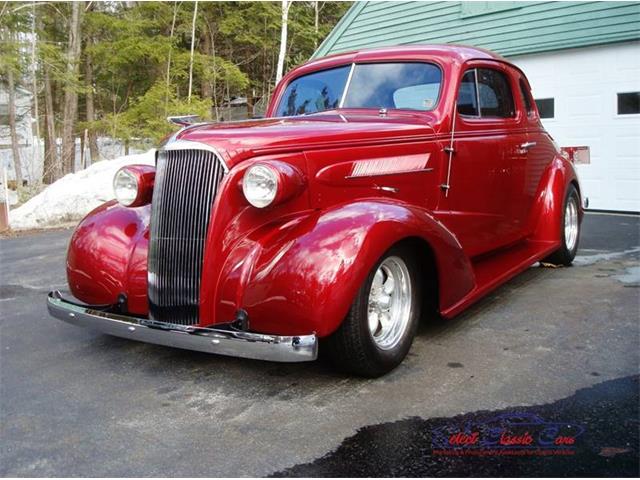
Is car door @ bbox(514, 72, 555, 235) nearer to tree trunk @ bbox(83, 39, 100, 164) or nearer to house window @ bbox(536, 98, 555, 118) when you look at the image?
house window @ bbox(536, 98, 555, 118)

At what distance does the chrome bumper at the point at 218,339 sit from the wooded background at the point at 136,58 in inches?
485

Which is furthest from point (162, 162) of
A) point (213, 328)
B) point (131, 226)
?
point (213, 328)

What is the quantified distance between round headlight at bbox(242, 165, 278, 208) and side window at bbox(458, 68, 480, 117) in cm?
186

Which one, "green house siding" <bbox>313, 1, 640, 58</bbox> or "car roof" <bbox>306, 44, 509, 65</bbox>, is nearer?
"car roof" <bbox>306, 44, 509, 65</bbox>

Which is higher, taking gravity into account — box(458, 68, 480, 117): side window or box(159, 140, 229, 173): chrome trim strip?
box(458, 68, 480, 117): side window

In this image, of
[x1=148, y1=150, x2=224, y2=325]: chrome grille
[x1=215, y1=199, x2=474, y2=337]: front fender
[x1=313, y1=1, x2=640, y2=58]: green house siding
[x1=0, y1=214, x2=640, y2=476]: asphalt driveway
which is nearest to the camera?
[x1=0, y1=214, x2=640, y2=476]: asphalt driveway

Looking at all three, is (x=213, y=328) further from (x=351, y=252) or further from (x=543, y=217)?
(x=543, y=217)

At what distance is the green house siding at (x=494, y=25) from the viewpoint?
29.4 feet

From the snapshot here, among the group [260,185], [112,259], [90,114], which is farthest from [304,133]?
[90,114]

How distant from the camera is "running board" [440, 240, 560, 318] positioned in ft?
11.7

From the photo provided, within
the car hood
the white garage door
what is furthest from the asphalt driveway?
the white garage door

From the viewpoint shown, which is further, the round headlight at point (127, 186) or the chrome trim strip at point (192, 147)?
the round headlight at point (127, 186)

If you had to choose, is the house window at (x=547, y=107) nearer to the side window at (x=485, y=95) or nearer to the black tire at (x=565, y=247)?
the black tire at (x=565, y=247)

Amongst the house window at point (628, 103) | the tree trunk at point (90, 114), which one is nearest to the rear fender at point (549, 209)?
the house window at point (628, 103)
